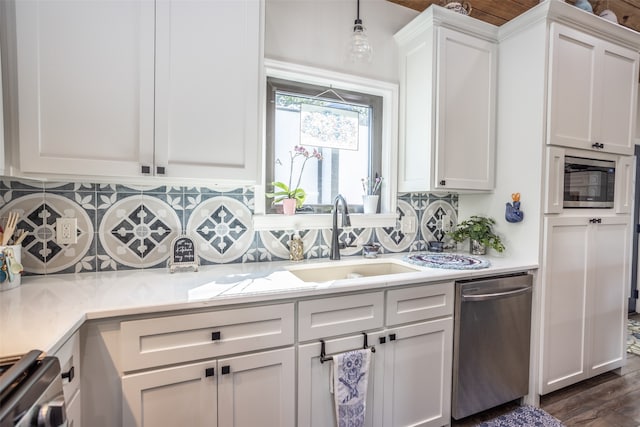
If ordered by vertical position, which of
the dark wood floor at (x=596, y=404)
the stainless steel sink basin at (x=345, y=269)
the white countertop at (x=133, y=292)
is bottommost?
the dark wood floor at (x=596, y=404)

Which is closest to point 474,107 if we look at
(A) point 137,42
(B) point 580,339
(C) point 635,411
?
(B) point 580,339

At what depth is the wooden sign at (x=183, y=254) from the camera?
5.32 feet

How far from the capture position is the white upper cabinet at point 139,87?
1.20m

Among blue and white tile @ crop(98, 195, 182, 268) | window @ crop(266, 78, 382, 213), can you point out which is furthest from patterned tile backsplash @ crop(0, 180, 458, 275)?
window @ crop(266, 78, 382, 213)

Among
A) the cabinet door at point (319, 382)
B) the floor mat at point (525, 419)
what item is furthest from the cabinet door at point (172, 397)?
the floor mat at point (525, 419)

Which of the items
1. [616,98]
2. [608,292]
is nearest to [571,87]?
[616,98]

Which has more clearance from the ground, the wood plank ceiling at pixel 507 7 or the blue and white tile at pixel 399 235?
the wood plank ceiling at pixel 507 7

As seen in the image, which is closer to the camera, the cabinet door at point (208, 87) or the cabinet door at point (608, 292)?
the cabinet door at point (208, 87)

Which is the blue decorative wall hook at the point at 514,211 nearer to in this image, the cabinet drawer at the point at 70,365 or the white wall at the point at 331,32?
the white wall at the point at 331,32

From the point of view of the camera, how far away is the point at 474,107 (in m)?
2.14

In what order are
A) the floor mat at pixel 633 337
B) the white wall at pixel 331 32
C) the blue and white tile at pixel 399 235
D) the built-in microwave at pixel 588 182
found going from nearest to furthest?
the white wall at pixel 331 32, the built-in microwave at pixel 588 182, the blue and white tile at pixel 399 235, the floor mat at pixel 633 337

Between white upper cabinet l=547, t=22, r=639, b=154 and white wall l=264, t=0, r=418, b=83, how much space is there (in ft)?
→ 3.20

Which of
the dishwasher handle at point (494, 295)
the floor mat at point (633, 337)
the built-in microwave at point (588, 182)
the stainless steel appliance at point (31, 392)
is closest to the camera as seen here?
the stainless steel appliance at point (31, 392)

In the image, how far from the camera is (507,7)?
2318 mm
